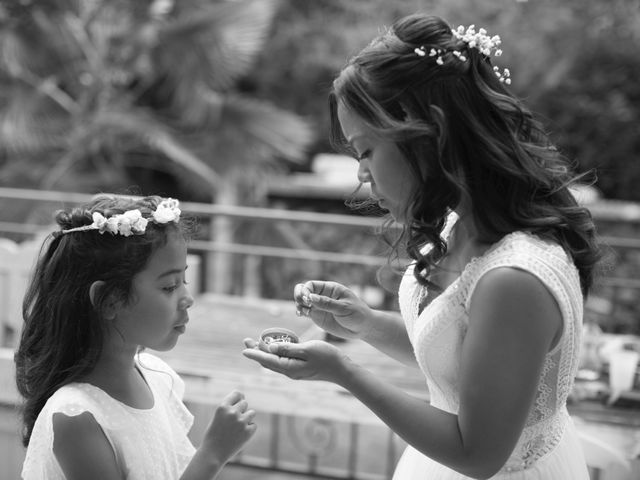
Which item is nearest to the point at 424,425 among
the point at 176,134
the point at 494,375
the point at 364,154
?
the point at 494,375

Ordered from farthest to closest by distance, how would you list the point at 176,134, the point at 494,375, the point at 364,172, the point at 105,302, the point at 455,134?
the point at 176,134 → the point at 105,302 → the point at 364,172 → the point at 455,134 → the point at 494,375

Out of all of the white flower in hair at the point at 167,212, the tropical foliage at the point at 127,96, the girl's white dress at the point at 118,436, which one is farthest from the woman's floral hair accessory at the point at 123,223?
the tropical foliage at the point at 127,96

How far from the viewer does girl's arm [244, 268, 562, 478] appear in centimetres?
124

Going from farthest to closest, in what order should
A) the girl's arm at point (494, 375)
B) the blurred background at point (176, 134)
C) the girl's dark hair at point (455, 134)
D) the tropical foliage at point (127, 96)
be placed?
the tropical foliage at point (127, 96), the blurred background at point (176, 134), the girl's dark hair at point (455, 134), the girl's arm at point (494, 375)

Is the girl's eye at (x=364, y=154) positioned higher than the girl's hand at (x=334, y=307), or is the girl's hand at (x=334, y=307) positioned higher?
the girl's eye at (x=364, y=154)

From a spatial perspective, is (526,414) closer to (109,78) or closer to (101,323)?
(101,323)

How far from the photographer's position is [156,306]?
5.32 feet

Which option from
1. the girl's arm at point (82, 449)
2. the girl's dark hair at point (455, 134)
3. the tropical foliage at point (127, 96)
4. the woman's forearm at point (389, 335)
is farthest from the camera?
the tropical foliage at point (127, 96)

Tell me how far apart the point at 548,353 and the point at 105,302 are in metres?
0.86

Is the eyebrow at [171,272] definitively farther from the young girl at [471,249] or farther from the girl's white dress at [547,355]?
the girl's white dress at [547,355]

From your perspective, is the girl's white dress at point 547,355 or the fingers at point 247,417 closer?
the girl's white dress at point 547,355

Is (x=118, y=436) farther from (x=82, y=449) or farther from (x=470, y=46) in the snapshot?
(x=470, y=46)

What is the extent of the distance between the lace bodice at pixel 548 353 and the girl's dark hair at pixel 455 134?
0.22ft

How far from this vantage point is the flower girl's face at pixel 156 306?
162 cm
